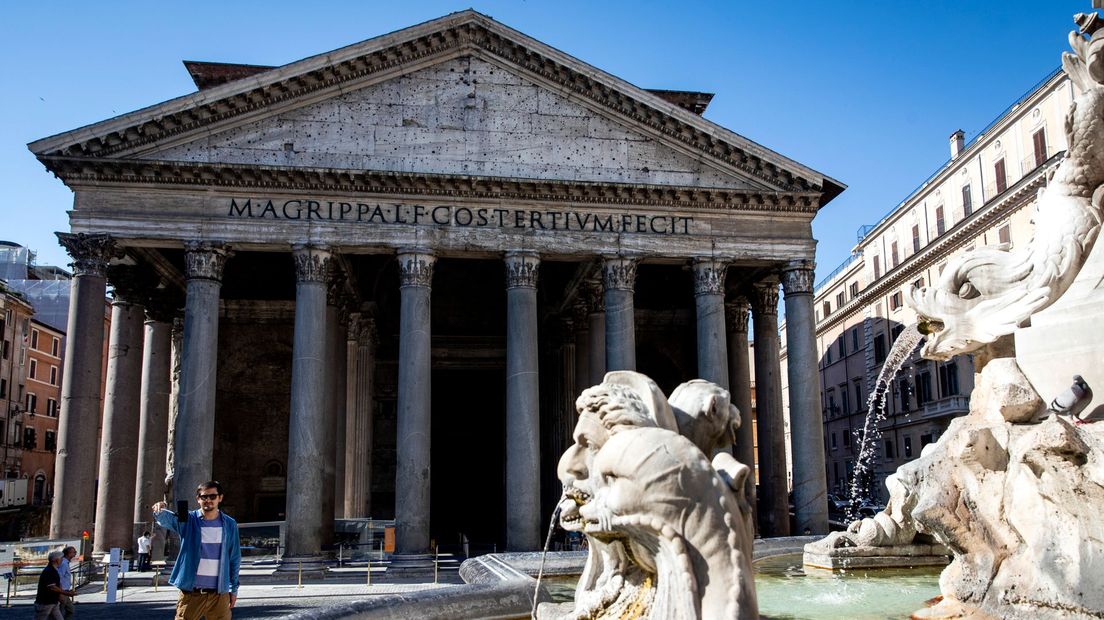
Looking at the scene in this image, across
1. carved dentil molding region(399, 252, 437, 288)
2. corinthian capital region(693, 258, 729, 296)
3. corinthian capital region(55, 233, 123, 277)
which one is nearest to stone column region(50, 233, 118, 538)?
corinthian capital region(55, 233, 123, 277)

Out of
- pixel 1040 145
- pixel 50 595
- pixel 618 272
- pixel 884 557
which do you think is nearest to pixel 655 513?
pixel 884 557

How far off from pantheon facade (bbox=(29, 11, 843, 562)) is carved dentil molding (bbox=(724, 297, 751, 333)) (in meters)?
1.68

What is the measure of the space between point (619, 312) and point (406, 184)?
206 inches

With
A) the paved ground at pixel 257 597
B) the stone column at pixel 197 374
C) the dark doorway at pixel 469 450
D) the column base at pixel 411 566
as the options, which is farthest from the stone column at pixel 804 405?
the stone column at pixel 197 374

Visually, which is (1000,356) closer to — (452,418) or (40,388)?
(452,418)

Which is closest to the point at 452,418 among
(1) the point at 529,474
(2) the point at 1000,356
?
(1) the point at 529,474

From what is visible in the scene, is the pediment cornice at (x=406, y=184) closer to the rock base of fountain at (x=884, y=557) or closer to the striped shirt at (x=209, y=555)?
the rock base of fountain at (x=884, y=557)

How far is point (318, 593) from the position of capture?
47.9ft

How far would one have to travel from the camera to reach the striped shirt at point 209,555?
499 centimetres

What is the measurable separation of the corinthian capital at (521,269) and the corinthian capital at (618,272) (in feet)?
5.07

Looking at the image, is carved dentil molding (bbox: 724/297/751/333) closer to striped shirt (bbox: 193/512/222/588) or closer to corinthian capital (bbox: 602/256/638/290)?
corinthian capital (bbox: 602/256/638/290)

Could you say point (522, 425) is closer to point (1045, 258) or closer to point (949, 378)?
point (1045, 258)

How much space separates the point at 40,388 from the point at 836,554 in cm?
4468

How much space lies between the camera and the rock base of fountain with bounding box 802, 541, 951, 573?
691 cm
